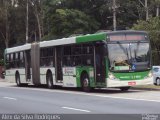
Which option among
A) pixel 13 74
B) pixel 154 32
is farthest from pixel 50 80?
pixel 154 32

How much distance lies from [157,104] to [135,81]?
21.3ft

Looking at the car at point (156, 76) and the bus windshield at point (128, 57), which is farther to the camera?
the car at point (156, 76)

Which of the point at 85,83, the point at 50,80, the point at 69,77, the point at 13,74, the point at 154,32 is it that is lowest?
the point at 85,83

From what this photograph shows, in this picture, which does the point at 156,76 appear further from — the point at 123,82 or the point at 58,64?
the point at 123,82

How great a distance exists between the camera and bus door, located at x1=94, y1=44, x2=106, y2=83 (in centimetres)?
2458

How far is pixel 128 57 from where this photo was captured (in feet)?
80.4

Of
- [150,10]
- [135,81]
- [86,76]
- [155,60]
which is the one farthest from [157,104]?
[150,10]

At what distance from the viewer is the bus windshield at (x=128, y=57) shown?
79.8ft

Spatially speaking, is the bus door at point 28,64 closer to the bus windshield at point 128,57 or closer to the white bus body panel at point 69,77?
the white bus body panel at point 69,77

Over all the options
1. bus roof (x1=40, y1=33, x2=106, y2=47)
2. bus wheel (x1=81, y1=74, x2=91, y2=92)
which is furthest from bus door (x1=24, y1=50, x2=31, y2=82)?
bus wheel (x1=81, y1=74, x2=91, y2=92)

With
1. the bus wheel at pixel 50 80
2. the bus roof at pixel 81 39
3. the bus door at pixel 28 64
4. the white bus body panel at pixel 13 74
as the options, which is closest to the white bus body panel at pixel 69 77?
the bus roof at pixel 81 39

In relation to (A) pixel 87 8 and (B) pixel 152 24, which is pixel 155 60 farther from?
(A) pixel 87 8

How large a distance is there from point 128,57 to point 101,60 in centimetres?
132

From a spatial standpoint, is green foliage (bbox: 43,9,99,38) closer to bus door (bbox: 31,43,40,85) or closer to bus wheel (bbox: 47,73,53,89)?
bus door (bbox: 31,43,40,85)
